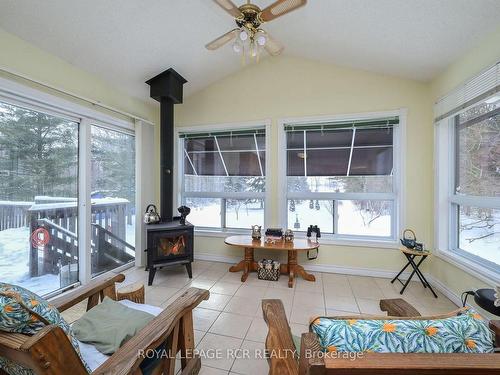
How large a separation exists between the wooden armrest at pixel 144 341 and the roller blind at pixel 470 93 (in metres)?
2.84

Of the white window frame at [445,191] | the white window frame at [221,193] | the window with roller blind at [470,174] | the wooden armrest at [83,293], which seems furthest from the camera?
the white window frame at [221,193]

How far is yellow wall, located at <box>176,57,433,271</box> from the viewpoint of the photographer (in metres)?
2.86

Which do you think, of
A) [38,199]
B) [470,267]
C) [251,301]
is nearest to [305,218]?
[251,301]

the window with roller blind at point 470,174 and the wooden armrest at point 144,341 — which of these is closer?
the wooden armrest at point 144,341

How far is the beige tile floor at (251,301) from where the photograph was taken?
175cm

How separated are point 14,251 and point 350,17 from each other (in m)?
3.87

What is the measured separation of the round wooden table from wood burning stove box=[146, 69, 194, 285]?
0.60 meters

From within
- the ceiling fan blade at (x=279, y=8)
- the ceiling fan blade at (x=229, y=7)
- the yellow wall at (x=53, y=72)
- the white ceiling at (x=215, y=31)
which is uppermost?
the white ceiling at (x=215, y=31)

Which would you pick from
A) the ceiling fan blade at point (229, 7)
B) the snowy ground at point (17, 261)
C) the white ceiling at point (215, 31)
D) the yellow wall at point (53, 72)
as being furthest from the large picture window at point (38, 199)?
the ceiling fan blade at point (229, 7)

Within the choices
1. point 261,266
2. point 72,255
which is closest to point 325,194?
point 261,266

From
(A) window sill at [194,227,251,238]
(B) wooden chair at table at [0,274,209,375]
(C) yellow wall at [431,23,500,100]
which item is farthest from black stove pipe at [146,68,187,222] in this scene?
(C) yellow wall at [431,23,500,100]

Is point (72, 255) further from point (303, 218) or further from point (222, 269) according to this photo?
point (303, 218)

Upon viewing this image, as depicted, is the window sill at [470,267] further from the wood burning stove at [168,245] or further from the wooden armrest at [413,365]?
the wood burning stove at [168,245]

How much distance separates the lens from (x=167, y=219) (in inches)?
124
